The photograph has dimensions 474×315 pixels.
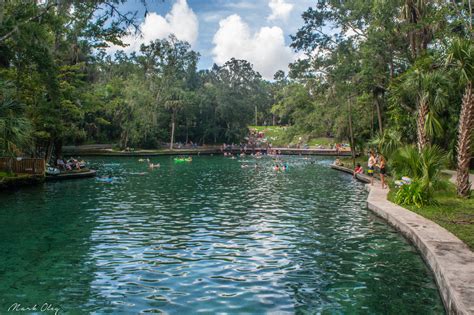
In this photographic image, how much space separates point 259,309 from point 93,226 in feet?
30.6

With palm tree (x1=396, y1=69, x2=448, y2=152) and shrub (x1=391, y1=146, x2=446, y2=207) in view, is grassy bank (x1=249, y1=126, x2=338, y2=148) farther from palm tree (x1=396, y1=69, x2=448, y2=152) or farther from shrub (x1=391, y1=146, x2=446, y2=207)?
shrub (x1=391, y1=146, x2=446, y2=207)

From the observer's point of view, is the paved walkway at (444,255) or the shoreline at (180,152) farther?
the shoreline at (180,152)

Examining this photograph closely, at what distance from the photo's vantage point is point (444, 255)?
30.4 feet

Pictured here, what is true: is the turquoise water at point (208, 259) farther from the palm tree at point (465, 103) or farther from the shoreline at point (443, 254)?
the palm tree at point (465, 103)

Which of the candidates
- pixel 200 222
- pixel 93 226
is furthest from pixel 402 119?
pixel 93 226

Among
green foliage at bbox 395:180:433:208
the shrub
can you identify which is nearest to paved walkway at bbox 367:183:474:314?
green foliage at bbox 395:180:433:208

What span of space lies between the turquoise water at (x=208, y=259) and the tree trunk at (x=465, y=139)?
14.7 ft

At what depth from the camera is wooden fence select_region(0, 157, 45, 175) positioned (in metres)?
27.5

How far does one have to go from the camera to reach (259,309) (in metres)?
7.44

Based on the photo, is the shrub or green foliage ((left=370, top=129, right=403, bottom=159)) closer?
the shrub

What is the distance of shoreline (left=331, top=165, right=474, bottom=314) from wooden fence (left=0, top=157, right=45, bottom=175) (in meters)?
23.2

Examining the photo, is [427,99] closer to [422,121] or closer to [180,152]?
[422,121]

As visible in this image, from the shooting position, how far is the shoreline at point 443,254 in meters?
6.82
